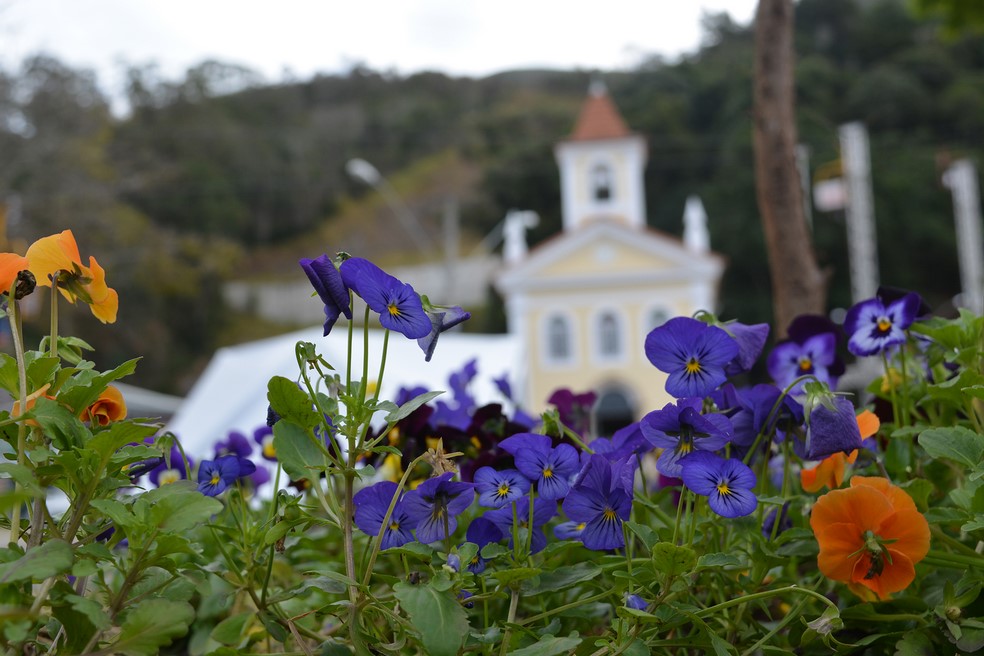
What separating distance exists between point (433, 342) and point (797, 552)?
1.20 ft

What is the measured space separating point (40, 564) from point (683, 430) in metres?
0.46

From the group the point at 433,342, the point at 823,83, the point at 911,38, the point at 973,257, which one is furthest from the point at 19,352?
the point at 911,38

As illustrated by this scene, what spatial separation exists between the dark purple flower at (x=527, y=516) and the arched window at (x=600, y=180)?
80.4 feet

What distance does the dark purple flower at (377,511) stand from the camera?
74 centimetres

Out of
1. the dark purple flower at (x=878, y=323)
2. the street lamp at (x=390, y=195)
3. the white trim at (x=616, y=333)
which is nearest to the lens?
the dark purple flower at (x=878, y=323)

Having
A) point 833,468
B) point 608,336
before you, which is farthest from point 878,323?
point 608,336

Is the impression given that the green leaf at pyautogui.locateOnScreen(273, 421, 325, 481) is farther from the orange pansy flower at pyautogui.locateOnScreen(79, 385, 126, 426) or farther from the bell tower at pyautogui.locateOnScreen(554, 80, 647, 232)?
the bell tower at pyautogui.locateOnScreen(554, 80, 647, 232)

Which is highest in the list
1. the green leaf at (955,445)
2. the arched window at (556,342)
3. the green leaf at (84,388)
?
the green leaf at (84,388)

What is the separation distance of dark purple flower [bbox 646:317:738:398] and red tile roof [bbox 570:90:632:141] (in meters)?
24.2

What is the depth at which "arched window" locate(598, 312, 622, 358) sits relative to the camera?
24188 millimetres

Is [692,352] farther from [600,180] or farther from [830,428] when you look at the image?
[600,180]

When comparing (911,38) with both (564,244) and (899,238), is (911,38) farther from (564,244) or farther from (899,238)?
(564,244)

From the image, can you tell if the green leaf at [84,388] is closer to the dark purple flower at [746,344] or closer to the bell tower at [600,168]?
the dark purple flower at [746,344]

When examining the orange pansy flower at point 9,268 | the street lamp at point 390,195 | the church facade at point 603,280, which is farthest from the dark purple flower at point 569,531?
the church facade at point 603,280
